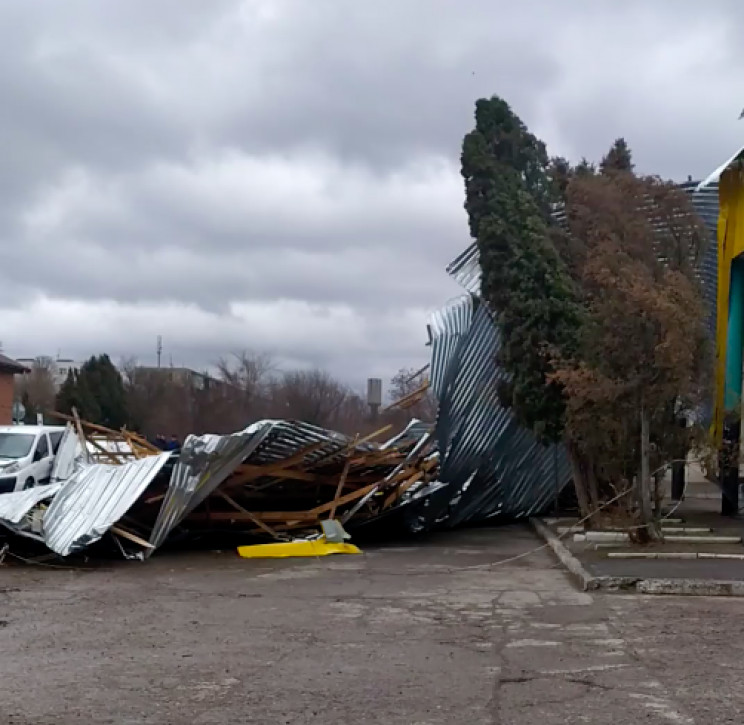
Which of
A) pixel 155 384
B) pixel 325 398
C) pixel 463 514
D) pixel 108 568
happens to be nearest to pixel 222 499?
pixel 108 568

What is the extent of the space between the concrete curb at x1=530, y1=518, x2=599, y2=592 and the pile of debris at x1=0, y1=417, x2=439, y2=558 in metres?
2.32

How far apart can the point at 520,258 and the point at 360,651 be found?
10.0 m

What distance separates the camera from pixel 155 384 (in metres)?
74.5

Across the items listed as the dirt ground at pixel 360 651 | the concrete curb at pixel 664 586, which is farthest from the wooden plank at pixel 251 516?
the concrete curb at pixel 664 586

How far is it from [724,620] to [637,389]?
4.82 meters

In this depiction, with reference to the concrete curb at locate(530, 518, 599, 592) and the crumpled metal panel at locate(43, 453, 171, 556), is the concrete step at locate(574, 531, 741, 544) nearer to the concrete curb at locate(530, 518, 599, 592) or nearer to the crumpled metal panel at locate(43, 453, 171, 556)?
the concrete curb at locate(530, 518, 599, 592)

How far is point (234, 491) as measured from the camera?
55.6 feet

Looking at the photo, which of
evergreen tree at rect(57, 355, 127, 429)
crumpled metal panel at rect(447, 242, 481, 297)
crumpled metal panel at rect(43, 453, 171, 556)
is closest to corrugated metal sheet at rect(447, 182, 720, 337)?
Result: crumpled metal panel at rect(447, 242, 481, 297)

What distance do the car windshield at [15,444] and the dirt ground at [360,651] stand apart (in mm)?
8596

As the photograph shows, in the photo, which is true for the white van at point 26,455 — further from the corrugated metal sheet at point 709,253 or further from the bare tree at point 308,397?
the bare tree at point 308,397

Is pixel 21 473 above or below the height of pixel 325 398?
below

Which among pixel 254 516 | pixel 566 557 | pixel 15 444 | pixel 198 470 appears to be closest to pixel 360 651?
pixel 566 557

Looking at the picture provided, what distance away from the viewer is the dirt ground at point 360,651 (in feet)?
21.3

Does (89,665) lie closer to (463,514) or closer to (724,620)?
(724,620)
